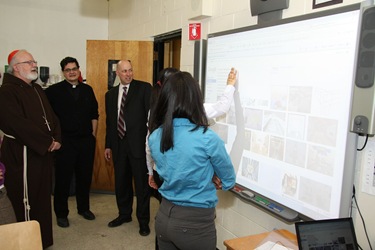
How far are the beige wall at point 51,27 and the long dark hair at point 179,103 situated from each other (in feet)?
11.7

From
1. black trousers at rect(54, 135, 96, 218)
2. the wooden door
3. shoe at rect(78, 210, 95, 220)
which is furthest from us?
the wooden door

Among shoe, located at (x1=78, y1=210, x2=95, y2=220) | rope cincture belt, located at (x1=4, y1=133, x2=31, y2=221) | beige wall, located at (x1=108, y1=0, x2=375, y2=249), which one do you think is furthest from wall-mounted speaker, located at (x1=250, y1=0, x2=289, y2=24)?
shoe, located at (x1=78, y1=210, x2=95, y2=220)

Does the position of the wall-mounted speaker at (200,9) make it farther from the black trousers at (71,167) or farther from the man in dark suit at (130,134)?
the black trousers at (71,167)

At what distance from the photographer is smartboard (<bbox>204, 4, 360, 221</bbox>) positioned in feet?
4.58

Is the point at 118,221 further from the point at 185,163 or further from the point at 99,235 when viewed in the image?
the point at 185,163

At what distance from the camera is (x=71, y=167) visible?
3.13m

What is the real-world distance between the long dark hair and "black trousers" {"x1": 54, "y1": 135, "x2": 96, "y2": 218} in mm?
1932

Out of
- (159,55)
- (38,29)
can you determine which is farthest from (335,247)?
(38,29)

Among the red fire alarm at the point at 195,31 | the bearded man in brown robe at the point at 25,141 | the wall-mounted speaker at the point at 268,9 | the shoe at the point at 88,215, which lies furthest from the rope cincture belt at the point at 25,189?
the wall-mounted speaker at the point at 268,9

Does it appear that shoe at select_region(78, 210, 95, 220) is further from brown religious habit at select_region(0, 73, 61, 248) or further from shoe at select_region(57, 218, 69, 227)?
brown religious habit at select_region(0, 73, 61, 248)

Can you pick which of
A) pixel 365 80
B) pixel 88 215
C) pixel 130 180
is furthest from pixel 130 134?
pixel 365 80

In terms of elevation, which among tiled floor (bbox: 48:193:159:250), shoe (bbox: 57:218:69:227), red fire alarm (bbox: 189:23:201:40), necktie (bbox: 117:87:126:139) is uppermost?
red fire alarm (bbox: 189:23:201:40)

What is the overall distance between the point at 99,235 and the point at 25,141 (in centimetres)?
113

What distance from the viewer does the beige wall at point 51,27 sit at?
421 cm
